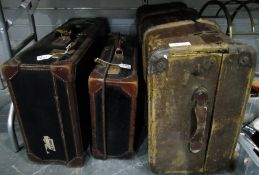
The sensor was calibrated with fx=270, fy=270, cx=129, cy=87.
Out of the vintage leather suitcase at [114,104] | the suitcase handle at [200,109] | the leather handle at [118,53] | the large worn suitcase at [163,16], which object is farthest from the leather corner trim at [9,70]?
the suitcase handle at [200,109]

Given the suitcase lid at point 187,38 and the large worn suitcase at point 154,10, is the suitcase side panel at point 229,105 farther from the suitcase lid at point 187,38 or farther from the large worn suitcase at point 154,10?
the large worn suitcase at point 154,10

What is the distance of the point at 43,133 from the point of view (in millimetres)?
1262

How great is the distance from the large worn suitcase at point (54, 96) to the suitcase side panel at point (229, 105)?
60 cm

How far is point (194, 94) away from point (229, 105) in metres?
0.16

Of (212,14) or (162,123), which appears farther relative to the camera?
(212,14)

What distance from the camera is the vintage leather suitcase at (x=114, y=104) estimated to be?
1162 millimetres

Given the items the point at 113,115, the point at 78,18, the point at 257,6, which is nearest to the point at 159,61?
the point at 113,115

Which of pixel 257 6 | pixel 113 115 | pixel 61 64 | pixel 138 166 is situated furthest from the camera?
pixel 257 6

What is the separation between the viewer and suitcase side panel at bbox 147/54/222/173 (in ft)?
3.28

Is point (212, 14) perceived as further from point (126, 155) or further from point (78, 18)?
point (126, 155)

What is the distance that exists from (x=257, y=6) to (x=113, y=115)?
1355 millimetres

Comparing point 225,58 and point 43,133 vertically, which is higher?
point 225,58

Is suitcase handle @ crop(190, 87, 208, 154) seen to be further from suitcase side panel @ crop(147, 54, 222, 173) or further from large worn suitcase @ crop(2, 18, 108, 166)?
large worn suitcase @ crop(2, 18, 108, 166)

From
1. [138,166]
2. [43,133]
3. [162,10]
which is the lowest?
[138,166]
